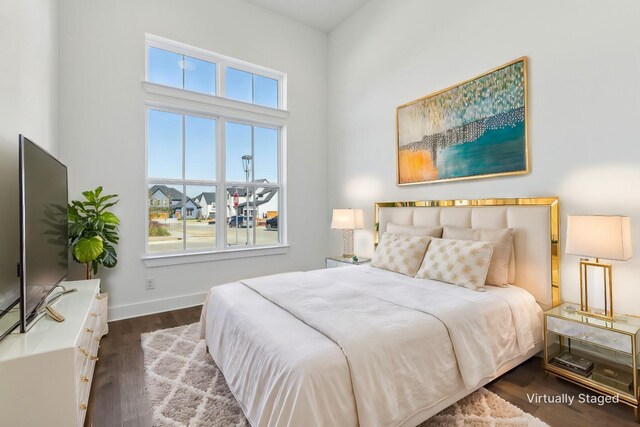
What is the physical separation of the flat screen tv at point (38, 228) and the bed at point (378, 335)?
0.99 metres

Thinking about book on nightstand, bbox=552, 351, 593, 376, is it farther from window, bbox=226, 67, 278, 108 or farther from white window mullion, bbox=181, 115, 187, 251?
window, bbox=226, 67, 278, 108

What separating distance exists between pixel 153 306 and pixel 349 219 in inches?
100

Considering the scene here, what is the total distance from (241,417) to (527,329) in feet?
6.54

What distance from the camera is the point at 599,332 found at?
6.13 feet

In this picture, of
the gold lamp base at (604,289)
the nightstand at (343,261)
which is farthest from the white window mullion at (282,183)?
the gold lamp base at (604,289)

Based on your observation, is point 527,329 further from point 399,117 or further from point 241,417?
point 399,117

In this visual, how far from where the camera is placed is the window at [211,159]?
12.0ft

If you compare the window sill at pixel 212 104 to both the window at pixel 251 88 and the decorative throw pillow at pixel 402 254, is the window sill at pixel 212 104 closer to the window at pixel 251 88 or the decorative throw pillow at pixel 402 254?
the window at pixel 251 88

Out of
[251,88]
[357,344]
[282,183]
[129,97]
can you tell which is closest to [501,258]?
[357,344]

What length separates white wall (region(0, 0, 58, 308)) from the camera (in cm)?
Answer: 166

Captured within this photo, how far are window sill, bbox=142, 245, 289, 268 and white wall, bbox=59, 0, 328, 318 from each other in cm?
7

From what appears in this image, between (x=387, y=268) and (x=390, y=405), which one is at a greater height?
A: (x=387, y=268)

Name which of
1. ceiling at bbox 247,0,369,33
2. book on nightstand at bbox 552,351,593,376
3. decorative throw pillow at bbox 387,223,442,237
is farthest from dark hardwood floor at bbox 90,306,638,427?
ceiling at bbox 247,0,369,33

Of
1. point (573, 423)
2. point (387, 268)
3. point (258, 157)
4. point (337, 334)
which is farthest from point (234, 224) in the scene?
point (573, 423)
